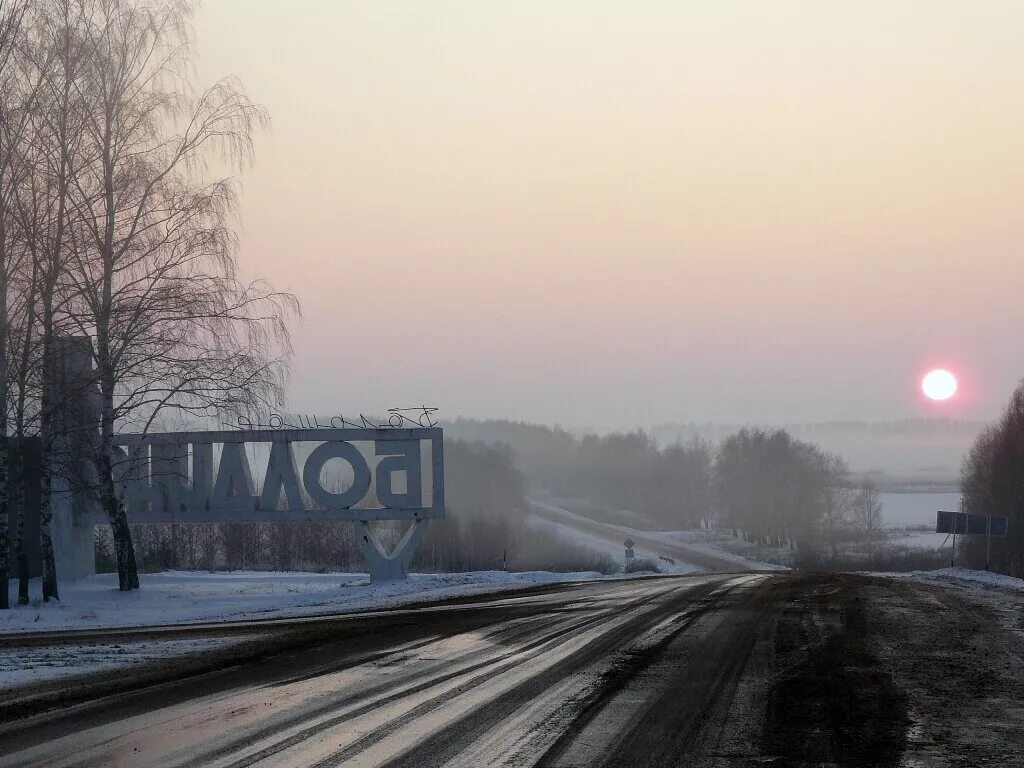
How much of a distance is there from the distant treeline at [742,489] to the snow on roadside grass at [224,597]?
2252 inches

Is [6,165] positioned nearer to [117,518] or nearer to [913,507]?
[117,518]

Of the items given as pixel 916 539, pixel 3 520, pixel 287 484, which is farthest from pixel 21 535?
pixel 916 539

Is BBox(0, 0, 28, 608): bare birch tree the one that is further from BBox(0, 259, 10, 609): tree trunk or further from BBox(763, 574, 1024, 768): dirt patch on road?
BBox(763, 574, 1024, 768): dirt patch on road

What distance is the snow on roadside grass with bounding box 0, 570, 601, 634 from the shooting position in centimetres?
2195

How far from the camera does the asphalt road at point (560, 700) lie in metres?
8.27

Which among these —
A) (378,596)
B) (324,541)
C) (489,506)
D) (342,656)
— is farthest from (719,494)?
(342,656)

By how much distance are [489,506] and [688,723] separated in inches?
3902

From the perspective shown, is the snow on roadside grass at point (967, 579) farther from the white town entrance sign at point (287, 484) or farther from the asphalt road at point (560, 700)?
the white town entrance sign at point (287, 484)

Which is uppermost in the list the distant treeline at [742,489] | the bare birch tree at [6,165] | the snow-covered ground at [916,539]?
the bare birch tree at [6,165]

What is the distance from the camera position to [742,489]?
121375mm

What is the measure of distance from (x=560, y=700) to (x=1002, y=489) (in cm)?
6578

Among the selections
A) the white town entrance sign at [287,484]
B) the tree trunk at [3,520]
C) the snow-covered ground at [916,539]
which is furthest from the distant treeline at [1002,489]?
the tree trunk at [3,520]

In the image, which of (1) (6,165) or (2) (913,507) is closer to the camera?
(1) (6,165)

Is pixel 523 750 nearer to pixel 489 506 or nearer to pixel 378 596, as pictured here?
pixel 378 596
